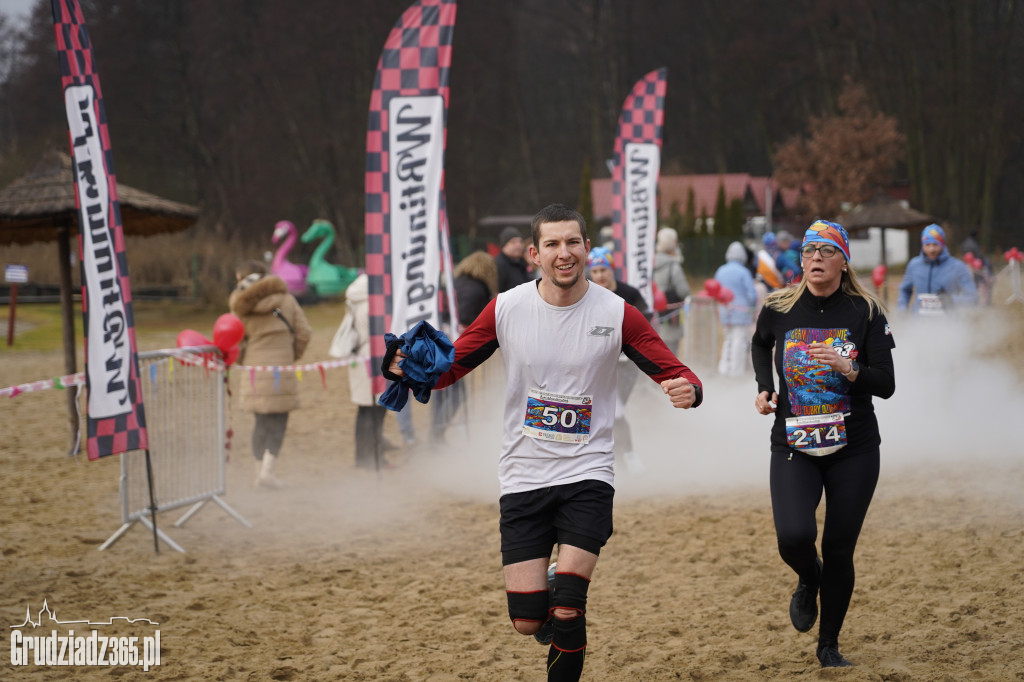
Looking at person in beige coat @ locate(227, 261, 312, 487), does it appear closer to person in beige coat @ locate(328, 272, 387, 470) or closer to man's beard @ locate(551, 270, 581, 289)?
person in beige coat @ locate(328, 272, 387, 470)

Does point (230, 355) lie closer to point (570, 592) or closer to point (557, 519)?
point (557, 519)

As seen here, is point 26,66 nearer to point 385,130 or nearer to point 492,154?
point 492,154

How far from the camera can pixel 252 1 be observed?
4838 centimetres

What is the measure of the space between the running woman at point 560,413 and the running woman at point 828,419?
0.84 meters

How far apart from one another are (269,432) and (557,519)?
18.2ft

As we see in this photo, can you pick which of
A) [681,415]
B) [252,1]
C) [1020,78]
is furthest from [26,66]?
[681,415]

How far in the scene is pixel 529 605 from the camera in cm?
375

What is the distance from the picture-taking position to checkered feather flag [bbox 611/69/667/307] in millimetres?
12125

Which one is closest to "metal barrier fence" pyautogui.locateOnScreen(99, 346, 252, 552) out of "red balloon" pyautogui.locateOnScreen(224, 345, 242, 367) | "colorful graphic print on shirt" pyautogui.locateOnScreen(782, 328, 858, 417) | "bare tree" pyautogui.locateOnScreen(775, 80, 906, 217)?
"red balloon" pyautogui.locateOnScreen(224, 345, 242, 367)

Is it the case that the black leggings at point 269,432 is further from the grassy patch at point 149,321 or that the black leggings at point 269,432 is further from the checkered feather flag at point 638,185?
the grassy patch at point 149,321

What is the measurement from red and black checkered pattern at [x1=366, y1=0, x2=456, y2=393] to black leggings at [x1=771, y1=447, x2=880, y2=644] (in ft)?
14.7

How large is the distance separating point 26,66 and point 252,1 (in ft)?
36.6

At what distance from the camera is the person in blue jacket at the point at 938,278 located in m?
10.2

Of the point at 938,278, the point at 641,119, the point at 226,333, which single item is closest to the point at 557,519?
the point at 226,333
